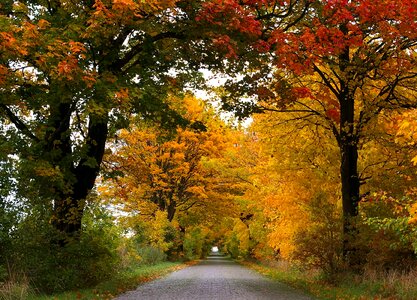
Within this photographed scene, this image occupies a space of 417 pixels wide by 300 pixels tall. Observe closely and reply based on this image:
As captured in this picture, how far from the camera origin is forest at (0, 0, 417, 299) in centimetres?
1088

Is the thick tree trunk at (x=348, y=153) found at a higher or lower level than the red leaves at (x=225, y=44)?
lower

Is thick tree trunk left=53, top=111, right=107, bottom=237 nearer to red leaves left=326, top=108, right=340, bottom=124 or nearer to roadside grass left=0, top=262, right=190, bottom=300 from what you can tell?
roadside grass left=0, top=262, right=190, bottom=300

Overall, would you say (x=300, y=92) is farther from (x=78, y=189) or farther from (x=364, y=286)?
(x=78, y=189)

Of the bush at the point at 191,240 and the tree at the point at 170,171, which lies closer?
the tree at the point at 170,171

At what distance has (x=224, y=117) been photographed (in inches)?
726

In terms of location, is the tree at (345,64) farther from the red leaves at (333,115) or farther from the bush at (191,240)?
the bush at (191,240)

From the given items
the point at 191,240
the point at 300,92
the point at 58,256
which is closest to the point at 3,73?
the point at 58,256

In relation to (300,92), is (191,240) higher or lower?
lower

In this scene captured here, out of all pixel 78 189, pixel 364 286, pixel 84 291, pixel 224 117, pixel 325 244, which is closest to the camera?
pixel 84 291

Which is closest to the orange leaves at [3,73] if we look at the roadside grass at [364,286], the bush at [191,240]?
the roadside grass at [364,286]

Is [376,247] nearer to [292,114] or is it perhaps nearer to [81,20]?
[292,114]

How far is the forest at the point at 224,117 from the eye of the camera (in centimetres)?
1088

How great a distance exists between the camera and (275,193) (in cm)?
2180

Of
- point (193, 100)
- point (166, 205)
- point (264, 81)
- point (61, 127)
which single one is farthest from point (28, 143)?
point (166, 205)
